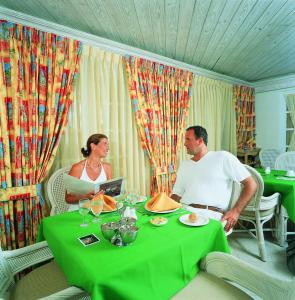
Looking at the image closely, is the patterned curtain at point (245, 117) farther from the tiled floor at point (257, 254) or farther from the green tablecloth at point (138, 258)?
the green tablecloth at point (138, 258)

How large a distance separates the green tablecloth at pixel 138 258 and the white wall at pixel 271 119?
13.7 feet

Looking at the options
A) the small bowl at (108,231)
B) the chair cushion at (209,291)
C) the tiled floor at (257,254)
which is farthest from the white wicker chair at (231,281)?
the tiled floor at (257,254)

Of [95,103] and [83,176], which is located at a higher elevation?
[95,103]

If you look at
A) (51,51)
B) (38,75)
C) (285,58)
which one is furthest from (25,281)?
(285,58)

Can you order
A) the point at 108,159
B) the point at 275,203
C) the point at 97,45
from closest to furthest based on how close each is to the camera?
the point at 275,203 → the point at 97,45 → the point at 108,159

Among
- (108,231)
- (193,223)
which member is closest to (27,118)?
(108,231)

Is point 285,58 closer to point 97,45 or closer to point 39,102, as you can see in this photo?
point 97,45

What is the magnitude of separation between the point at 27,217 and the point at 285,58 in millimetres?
4088

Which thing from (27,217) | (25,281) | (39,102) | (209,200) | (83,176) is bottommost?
(25,281)

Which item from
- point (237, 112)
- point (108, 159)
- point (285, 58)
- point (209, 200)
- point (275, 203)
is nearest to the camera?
point (209, 200)

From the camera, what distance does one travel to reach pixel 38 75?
2.07 meters

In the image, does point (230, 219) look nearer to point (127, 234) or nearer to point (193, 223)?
point (193, 223)

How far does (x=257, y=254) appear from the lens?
2252mm

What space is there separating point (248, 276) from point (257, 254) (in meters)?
1.54
